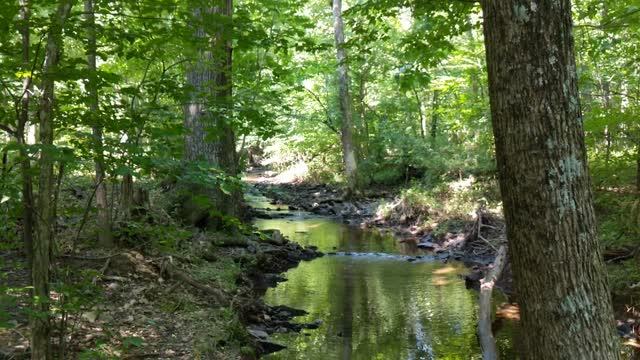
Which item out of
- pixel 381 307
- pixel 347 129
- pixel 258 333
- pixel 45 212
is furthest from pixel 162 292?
pixel 347 129

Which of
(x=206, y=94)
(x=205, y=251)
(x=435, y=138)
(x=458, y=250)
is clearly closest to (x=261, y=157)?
(x=435, y=138)

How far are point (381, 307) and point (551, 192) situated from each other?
20.2 ft

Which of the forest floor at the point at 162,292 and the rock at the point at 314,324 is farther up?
the forest floor at the point at 162,292

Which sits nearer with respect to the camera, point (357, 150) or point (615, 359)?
point (615, 359)

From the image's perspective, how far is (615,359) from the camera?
2.44 meters

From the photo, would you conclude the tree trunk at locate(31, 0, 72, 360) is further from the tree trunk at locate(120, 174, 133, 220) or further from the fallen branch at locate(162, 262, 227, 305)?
the tree trunk at locate(120, 174, 133, 220)

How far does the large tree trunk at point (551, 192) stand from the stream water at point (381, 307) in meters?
4.06

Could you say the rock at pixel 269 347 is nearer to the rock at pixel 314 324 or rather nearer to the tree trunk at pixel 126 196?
the rock at pixel 314 324

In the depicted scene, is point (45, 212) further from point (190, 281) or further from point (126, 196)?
point (126, 196)

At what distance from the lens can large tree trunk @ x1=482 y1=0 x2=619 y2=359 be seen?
242 cm

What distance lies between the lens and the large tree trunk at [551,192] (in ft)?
7.93

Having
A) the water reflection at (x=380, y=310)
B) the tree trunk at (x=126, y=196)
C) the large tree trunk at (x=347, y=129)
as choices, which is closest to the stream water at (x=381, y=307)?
the water reflection at (x=380, y=310)

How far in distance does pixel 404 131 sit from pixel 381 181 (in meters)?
2.39

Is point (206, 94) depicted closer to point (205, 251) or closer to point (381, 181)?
point (205, 251)
